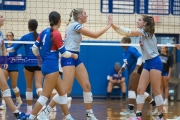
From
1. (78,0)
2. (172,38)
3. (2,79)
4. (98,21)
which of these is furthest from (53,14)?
(172,38)

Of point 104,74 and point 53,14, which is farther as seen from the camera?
point 104,74

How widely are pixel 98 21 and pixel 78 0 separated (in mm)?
1567

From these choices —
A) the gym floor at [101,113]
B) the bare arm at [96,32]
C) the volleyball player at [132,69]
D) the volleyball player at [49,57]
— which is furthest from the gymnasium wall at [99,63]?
the volleyball player at [49,57]

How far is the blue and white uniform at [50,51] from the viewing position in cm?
661

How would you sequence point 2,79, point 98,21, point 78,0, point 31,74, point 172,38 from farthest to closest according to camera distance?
point 172,38
point 98,21
point 78,0
point 31,74
point 2,79

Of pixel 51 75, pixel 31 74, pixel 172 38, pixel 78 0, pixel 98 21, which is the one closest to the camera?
pixel 51 75

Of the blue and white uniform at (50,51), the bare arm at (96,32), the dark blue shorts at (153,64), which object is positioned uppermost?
the bare arm at (96,32)

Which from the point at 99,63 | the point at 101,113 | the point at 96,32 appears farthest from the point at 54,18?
the point at 99,63

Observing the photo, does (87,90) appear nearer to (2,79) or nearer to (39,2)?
(2,79)

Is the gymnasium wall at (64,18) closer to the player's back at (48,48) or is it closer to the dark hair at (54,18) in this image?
the dark hair at (54,18)

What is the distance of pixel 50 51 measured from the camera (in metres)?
6.68

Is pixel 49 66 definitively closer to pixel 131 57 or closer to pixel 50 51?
pixel 50 51

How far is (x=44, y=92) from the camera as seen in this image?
6.70m

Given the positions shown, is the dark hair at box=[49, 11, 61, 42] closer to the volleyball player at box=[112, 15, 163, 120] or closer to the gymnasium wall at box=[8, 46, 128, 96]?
the volleyball player at box=[112, 15, 163, 120]
